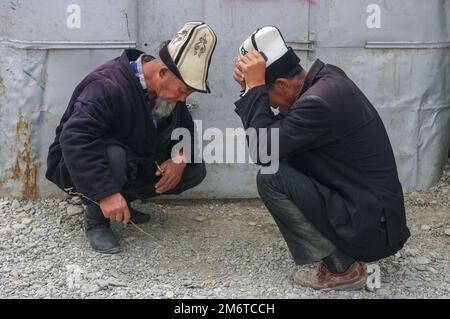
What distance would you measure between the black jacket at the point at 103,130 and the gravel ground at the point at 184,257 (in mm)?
443

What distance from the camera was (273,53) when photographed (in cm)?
357

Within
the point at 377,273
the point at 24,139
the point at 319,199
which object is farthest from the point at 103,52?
the point at 377,273

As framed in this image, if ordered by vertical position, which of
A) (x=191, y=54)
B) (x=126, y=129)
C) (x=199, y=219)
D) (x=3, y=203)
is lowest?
(x=199, y=219)

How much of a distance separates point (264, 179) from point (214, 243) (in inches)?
34.0

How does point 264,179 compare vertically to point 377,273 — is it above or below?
above

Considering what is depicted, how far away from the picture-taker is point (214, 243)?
430 centimetres

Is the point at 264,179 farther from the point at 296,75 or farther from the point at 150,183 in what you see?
the point at 150,183

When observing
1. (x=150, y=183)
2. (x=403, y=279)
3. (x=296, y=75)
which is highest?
(x=296, y=75)

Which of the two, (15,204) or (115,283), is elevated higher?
(15,204)

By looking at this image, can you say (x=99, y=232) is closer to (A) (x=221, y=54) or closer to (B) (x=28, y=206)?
(B) (x=28, y=206)

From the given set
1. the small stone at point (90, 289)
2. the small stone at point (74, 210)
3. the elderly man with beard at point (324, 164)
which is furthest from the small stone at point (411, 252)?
the small stone at point (74, 210)

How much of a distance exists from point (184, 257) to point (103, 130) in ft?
2.93

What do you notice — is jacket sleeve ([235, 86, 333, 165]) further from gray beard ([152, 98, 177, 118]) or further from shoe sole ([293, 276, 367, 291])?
shoe sole ([293, 276, 367, 291])

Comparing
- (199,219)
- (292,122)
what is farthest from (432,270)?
(199,219)
